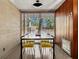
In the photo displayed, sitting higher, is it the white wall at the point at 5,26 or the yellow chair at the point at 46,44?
the white wall at the point at 5,26

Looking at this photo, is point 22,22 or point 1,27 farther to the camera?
point 22,22

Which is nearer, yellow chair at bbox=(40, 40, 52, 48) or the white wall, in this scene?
the white wall

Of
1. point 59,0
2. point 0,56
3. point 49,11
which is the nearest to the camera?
point 0,56

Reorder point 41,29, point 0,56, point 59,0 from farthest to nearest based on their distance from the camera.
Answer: point 41,29
point 59,0
point 0,56

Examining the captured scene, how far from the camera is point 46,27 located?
11.6m

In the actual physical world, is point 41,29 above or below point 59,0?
below

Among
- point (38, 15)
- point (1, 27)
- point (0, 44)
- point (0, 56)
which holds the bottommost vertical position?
point (0, 56)

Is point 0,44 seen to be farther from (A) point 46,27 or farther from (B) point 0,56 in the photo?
(A) point 46,27

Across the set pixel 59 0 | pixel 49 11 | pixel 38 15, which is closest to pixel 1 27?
pixel 59 0

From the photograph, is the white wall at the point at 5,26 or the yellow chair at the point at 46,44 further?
the yellow chair at the point at 46,44

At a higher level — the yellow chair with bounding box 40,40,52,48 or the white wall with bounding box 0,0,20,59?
the white wall with bounding box 0,0,20,59

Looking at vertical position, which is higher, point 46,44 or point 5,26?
point 5,26

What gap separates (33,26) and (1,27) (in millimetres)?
6760

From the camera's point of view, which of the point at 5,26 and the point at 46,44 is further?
the point at 46,44
